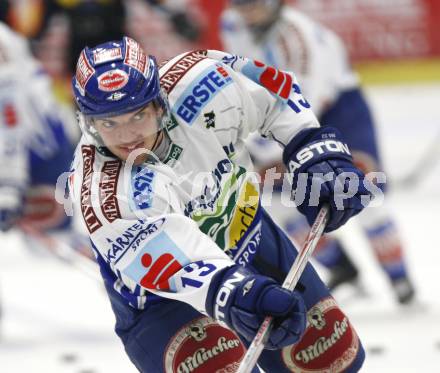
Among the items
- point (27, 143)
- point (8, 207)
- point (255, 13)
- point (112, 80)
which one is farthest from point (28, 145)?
point (112, 80)

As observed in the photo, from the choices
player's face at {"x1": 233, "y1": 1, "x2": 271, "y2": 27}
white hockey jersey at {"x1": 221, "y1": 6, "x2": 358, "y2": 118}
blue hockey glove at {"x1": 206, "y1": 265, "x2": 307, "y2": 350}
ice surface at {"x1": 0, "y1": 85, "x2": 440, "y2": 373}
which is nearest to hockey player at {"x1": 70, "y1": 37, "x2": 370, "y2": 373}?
blue hockey glove at {"x1": 206, "y1": 265, "x2": 307, "y2": 350}

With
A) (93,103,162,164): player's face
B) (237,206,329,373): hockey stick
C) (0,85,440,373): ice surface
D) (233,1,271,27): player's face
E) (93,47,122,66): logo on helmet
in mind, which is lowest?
(0,85,440,373): ice surface

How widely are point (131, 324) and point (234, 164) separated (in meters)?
0.48

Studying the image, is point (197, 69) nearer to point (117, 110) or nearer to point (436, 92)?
point (117, 110)

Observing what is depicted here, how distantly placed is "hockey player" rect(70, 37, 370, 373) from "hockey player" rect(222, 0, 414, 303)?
140cm

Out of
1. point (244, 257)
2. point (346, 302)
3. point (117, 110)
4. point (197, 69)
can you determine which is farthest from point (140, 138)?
point (346, 302)

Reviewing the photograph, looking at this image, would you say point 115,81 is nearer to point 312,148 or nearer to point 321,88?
point 312,148

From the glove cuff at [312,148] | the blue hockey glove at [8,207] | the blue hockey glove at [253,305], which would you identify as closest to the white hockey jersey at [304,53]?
the blue hockey glove at [8,207]

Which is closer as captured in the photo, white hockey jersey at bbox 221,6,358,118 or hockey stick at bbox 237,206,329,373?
hockey stick at bbox 237,206,329,373

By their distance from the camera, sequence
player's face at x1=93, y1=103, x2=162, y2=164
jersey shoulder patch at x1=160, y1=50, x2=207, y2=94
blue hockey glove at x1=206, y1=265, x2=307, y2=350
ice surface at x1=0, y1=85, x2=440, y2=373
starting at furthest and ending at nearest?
ice surface at x1=0, y1=85, x2=440, y2=373
jersey shoulder patch at x1=160, y1=50, x2=207, y2=94
player's face at x1=93, y1=103, x2=162, y2=164
blue hockey glove at x1=206, y1=265, x2=307, y2=350

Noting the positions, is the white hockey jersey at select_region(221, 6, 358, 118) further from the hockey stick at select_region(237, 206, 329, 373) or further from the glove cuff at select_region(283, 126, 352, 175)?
the hockey stick at select_region(237, 206, 329, 373)

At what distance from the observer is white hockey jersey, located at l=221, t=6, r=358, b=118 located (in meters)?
4.20

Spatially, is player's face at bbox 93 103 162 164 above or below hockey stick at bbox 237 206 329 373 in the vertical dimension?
above

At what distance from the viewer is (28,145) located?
4492 mm
